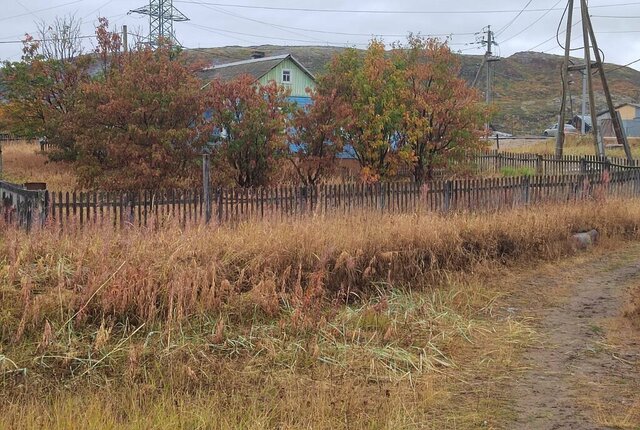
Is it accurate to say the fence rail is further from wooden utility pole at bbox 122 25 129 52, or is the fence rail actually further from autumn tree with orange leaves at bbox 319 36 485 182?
wooden utility pole at bbox 122 25 129 52

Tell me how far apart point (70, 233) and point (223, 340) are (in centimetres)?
291

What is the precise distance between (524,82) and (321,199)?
448 ft

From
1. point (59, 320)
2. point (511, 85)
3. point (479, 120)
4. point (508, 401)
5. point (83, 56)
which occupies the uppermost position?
point (511, 85)

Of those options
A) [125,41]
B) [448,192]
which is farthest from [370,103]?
[125,41]

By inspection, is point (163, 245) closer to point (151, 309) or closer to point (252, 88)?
point (151, 309)

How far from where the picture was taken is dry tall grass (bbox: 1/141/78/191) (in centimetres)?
1875

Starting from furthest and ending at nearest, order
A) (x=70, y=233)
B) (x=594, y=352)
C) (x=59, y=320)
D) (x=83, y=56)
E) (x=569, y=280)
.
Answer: (x=83, y=56), (x=569, y=280), (x=70, y=233), (x=594, y=352), (x=59, y=320)

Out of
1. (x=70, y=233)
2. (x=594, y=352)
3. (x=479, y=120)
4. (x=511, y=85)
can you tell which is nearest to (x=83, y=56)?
(x=479, y=120)

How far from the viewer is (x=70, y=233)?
24.4 ft

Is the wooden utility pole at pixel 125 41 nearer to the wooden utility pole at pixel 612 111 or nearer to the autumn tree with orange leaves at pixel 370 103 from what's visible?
the autumn tree with orange leaves at pixel 370 103

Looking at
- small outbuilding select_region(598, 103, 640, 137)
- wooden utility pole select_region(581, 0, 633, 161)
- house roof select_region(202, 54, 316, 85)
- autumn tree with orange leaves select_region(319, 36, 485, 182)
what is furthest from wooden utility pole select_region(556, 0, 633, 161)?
small outbuilding select_region(598, 103, 640, 137)

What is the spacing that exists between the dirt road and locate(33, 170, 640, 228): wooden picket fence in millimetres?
2794

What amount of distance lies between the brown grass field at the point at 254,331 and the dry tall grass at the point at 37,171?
36.4ft

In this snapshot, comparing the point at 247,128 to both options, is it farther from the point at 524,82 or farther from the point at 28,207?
the point at 524,82
